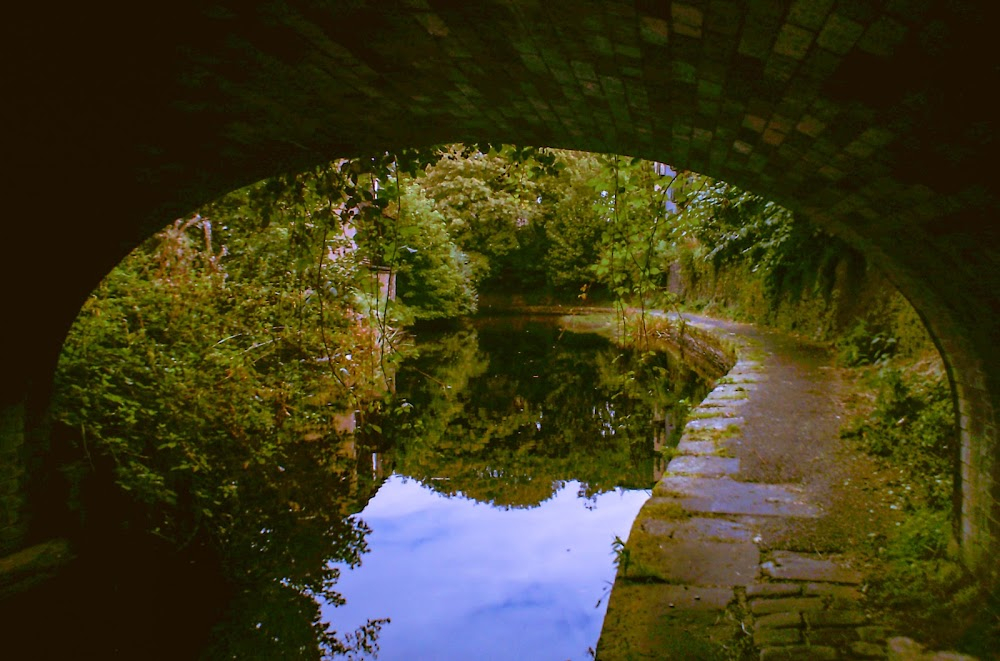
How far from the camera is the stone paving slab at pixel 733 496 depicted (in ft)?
12.0

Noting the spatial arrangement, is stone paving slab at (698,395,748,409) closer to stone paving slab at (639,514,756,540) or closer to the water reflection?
the water reflection

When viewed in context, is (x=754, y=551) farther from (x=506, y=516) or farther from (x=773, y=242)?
(x=773, y=242)

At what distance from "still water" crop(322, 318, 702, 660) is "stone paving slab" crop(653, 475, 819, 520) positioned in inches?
34.9

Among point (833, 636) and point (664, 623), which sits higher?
point (833, 636)

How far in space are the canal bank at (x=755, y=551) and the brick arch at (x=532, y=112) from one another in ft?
2.26

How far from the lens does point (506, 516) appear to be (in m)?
5.95

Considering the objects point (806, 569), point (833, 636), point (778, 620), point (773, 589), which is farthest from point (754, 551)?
point (833, 636)

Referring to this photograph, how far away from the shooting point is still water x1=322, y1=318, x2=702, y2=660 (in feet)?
13.8

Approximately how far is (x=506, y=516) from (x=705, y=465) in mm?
2283

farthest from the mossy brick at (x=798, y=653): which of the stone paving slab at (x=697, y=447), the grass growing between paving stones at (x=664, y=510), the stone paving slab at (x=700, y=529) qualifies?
the stone paving slab at (x=697, y=447)

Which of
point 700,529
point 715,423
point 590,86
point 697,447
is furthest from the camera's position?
point 715,423

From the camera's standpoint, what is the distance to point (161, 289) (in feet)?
14.9

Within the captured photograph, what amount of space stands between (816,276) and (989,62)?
33.5 ft

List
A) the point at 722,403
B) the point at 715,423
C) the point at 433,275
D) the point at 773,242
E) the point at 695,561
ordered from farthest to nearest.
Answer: the point at 433,275 → the point at 773,242 → the point at 722,403 → the point at 715,423 → the point at 695,561
